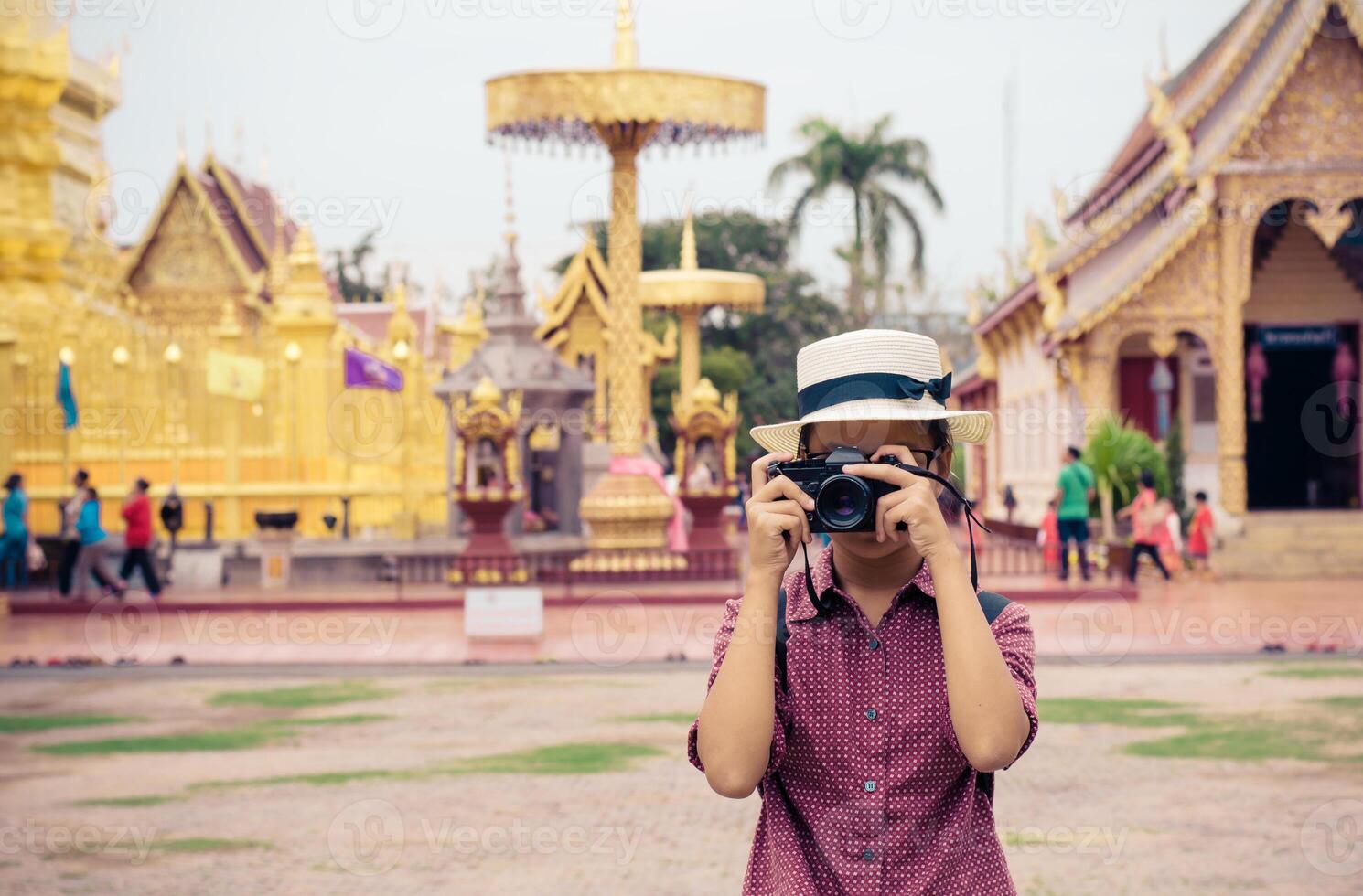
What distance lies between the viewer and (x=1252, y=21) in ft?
85.3

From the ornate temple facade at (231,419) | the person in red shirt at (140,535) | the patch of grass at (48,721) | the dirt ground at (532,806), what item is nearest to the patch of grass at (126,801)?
the dirt ground at (532,806)

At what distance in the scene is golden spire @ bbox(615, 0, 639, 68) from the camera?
2184 cm

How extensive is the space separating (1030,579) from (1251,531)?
4.89m

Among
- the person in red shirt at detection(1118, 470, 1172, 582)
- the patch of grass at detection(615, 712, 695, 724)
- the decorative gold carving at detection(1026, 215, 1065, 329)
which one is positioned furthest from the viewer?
the decorative gold carving at detection(1026, 215, 1065, 329)

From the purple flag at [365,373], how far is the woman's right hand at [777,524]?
20.8 m

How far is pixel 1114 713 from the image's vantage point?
11.2m

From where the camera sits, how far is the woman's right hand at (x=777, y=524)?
2783mm
